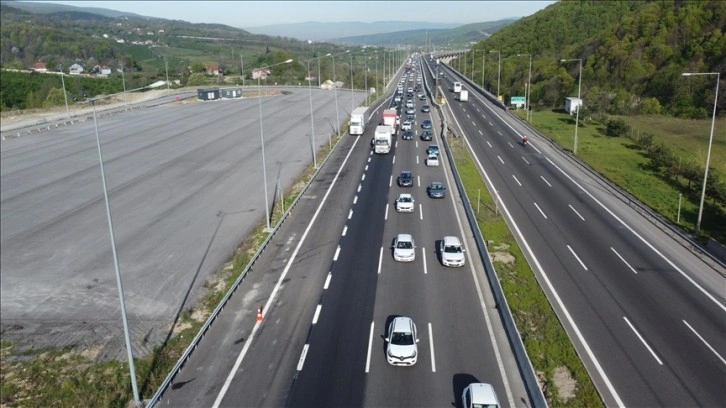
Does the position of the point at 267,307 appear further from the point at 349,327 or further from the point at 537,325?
the point at 537,325

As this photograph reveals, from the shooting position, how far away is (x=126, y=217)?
4275 cm

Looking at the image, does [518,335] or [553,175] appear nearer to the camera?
[518,335]

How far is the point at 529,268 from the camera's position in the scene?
30.5 m

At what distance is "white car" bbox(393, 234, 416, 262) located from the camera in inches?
1227

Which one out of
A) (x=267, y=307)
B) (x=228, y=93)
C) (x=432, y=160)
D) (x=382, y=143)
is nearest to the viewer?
(x=267, y=307)

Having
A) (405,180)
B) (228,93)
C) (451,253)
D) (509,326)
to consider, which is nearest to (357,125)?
(405,180)

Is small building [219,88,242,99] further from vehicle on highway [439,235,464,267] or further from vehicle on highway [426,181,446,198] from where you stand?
vehicle on highway [439,235,464,267]

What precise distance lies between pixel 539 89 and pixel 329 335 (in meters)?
103

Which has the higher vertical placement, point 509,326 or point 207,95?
point 207,95

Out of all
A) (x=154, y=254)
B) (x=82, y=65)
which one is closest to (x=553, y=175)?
(x=154, y=254)

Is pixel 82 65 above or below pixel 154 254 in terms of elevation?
above

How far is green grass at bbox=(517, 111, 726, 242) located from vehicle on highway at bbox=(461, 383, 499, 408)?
28.5 metres

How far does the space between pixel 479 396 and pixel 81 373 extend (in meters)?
16.1

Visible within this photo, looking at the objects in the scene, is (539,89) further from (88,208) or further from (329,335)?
(329,335)
